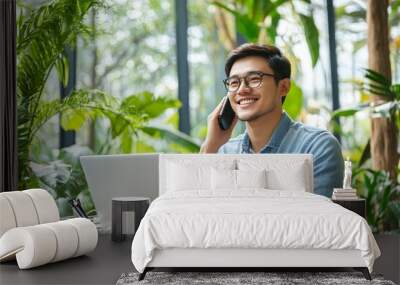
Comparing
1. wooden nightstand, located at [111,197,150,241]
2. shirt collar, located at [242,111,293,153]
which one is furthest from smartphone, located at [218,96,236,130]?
wooden nightstand, located at [111,197,150,241]

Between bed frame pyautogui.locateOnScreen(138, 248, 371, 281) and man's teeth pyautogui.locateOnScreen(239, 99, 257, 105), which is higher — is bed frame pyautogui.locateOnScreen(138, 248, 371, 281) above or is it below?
below

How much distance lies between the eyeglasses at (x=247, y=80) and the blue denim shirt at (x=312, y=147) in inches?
17.8

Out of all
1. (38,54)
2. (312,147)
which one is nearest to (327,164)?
(312,147)

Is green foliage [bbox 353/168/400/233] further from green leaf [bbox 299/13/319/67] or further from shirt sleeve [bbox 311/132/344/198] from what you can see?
green leaf [bbox 299/13/319/67]

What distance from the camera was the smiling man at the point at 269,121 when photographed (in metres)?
6.54

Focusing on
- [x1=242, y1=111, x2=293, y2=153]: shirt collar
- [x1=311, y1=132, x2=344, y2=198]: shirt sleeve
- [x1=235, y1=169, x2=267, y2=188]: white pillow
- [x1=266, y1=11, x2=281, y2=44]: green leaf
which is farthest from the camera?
[x1=266, y1=11, x2=281, y2=44]: green leaf

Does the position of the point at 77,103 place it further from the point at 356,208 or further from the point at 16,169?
the point at 356,208

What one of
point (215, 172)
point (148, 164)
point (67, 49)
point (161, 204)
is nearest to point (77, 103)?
point (67, 49)

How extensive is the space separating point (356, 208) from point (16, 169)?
3364 mm

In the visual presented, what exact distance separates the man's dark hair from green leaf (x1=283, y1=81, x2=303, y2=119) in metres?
0.09

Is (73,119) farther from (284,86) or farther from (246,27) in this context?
(284,86)

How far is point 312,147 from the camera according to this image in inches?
258

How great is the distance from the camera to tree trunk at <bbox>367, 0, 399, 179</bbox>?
22.5ft

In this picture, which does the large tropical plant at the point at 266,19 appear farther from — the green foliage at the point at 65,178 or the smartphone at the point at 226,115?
the green foliage at the point at 65,178
